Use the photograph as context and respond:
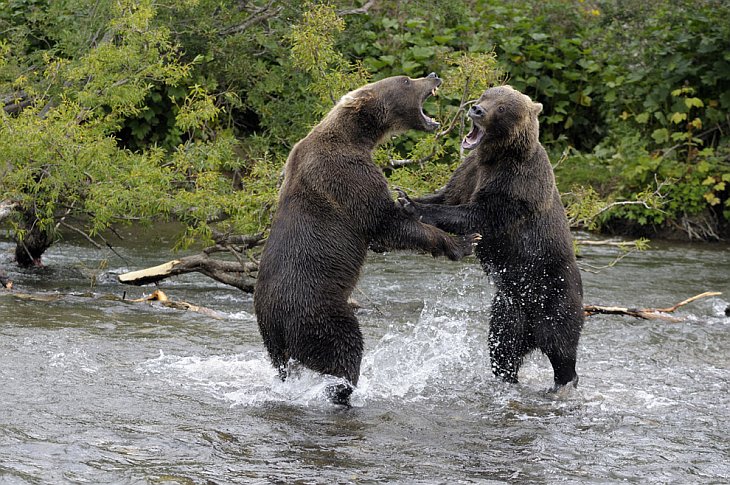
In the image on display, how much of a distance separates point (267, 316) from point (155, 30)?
5359 millimetres

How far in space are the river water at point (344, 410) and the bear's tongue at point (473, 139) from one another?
5.42 ft

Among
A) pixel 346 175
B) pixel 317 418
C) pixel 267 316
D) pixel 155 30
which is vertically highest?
pixel 155 30

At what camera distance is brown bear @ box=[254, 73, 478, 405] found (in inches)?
244

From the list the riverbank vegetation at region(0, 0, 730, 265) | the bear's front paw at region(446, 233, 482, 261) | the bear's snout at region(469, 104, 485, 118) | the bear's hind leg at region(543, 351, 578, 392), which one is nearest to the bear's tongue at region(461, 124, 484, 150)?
the bear's snout at region(469, 104, 485, 118)

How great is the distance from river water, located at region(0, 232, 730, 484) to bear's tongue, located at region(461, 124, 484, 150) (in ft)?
5.42

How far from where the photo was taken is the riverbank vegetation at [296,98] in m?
10.0

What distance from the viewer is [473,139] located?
670 cm

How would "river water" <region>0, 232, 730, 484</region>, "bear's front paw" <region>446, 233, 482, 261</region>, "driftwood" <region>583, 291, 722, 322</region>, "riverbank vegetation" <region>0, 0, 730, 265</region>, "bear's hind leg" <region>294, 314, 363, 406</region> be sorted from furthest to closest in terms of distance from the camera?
"riverbank vegetation" <region>0, 0, 730, 265</region>, "driftwood" <region>583, 291, 722, 322</region>, "bear's front paw" <region>446, 233, 482, 261</region>, "bear's hind leg" <region>294, 314, 363, 406</region>, "river water" <region>0, 232, 730, 484</region>

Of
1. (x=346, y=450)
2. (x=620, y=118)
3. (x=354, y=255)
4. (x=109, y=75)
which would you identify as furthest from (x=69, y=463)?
(x=620, y=118)

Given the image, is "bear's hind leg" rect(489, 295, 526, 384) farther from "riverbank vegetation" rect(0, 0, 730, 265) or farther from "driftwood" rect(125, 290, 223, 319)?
"riverbank vegetation" rect(0, 0, 730, 265)

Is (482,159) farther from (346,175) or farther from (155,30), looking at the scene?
(155,30)

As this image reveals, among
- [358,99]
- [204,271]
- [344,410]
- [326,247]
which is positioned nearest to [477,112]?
[358,99]

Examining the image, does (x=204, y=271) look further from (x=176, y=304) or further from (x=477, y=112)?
(x=477, y=112)

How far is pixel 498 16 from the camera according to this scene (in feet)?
59.2
